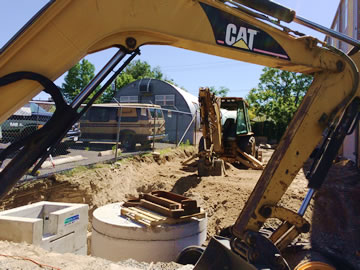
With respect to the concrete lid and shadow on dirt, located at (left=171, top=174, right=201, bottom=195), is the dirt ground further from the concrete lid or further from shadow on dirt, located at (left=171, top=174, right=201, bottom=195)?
the concrete lid

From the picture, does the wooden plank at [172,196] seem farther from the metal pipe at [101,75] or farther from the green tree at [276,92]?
the green tree at [276,92]

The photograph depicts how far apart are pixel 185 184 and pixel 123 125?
5.43 m

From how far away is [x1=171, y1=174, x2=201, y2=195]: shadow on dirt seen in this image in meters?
10.4

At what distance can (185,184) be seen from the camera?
34.8ft

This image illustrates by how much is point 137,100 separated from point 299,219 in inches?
894

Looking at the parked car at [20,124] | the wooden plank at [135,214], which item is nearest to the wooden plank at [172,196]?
the wooden plank at [135,214]

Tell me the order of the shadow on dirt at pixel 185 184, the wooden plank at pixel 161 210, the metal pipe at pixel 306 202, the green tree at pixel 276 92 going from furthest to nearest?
the green tree at pixel 276 92 < the shadow on dirt at pixel 185 184 < the wooden plank at pixel 161 210 < the metal pipe at pixel 306 202

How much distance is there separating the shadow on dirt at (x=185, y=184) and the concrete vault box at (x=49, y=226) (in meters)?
4.42

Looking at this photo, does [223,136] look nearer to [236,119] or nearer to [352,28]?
[236,119]

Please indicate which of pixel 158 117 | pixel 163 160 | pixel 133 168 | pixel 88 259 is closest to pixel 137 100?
pixel 158 117

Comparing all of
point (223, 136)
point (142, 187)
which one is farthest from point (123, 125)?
point (223, 136)

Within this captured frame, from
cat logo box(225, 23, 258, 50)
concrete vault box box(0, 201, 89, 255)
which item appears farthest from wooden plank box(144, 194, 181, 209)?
cat logo box(225, 23, 258, 50)

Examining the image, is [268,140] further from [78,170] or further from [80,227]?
[80,227]

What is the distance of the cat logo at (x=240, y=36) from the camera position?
10.3 ft
